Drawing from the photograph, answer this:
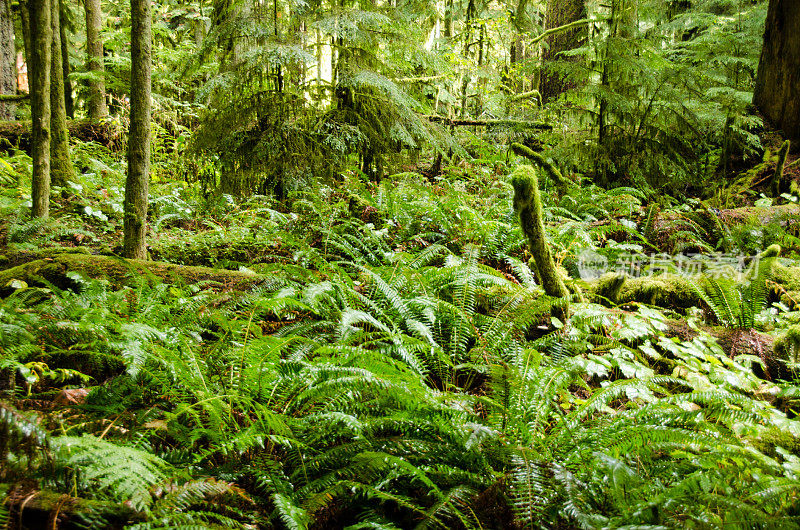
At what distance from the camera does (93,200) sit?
611 centimetres

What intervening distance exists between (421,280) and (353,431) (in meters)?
1.65

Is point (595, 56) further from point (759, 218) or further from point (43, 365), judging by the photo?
point (43, 365)

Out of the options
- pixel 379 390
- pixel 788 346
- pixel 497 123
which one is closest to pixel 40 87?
pixel 379 390

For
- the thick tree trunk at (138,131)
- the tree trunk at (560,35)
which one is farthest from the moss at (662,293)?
the tree trunk at (560,35)

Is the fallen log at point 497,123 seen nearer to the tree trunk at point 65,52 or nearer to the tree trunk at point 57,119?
the tree trunk at point 57,119

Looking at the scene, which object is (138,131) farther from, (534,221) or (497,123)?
(497,123)

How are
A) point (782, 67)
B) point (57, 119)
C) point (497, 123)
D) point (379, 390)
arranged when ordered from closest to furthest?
point (379, 390) → point (57, 119) → point (782, 67) → point (497, 123)

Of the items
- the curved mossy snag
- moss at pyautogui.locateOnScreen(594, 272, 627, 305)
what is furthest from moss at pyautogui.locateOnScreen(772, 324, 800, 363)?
the curved mossy snag

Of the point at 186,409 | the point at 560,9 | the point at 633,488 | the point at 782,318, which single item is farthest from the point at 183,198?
the point at 560,9

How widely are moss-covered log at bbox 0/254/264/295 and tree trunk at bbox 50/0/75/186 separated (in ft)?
9.05

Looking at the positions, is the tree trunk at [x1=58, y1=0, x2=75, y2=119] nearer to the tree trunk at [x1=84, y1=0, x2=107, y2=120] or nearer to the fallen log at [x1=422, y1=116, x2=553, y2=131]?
the tree trunk at [x1=84, y1=0, x2=107, y2=120]

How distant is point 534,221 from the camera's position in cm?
321

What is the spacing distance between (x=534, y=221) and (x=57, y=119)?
5.94 meters

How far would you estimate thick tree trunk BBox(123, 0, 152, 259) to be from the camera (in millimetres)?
3619
